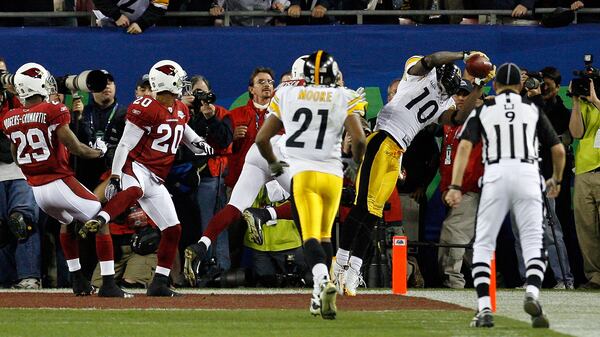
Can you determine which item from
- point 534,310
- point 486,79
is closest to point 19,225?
point 486,79

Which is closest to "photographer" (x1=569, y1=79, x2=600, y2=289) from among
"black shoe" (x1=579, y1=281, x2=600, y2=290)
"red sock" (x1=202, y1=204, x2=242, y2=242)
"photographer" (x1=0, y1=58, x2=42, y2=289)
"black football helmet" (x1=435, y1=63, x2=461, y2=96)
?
"black shoe" (x1=579, y1=281, x2=600, y2=290)

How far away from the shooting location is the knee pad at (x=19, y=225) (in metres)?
13.1

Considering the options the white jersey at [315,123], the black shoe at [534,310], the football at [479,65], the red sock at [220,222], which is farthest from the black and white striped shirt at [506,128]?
the red sock at [220,222]

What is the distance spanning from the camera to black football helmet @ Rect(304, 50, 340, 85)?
9.90 meters

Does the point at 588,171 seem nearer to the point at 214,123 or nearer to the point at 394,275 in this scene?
the point at 394,275

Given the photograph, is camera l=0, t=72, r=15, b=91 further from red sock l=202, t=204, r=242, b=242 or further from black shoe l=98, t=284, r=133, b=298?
red sock l=202, t=204, r=242, b=242

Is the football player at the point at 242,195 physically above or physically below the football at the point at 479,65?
below

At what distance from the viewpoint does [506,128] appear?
8750mm

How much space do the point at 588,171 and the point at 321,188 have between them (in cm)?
496

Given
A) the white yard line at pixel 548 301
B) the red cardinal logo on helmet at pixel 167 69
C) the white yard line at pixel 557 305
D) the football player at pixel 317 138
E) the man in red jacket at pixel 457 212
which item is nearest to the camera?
the white yard line at pixel 557 305

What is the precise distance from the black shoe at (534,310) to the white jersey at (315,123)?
1.94 metres

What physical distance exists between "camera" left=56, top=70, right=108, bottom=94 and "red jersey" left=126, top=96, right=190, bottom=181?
20.5 inches

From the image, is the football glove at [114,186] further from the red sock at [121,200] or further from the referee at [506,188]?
the referee at [506,188]

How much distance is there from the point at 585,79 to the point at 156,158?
4563 mm
